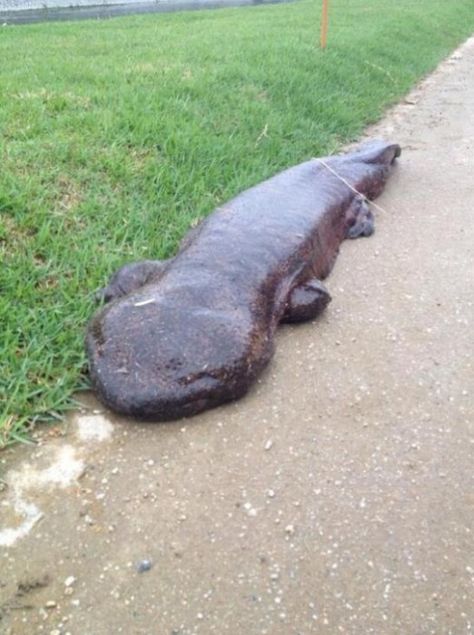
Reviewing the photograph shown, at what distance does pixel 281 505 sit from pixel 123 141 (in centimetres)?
345

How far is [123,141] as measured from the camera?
17.4 ft

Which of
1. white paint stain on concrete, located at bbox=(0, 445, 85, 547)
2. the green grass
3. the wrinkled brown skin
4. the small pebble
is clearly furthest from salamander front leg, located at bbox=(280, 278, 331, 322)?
the small pebble

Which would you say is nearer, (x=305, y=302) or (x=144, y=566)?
(x=144, y=566)

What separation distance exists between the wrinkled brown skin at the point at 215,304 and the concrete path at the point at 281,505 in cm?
16

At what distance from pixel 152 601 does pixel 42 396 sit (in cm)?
116

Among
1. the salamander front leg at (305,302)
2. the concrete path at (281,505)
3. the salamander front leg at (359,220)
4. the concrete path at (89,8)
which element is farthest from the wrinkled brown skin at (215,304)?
the concrete path at (89,8)

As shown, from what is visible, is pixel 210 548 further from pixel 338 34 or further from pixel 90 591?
pixel 338 34

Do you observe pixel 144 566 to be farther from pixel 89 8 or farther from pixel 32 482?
pixel 89 8

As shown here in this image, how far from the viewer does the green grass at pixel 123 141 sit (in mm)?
3574

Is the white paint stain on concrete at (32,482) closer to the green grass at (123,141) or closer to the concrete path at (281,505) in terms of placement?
the concrete path at (281,505)

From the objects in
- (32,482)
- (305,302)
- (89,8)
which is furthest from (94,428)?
(89,8)

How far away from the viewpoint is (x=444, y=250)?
468 cm

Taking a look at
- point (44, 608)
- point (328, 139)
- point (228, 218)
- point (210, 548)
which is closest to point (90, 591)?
point (44, 608)

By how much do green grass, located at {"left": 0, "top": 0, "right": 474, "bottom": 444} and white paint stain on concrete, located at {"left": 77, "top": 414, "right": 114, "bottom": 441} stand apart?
0.14 m
